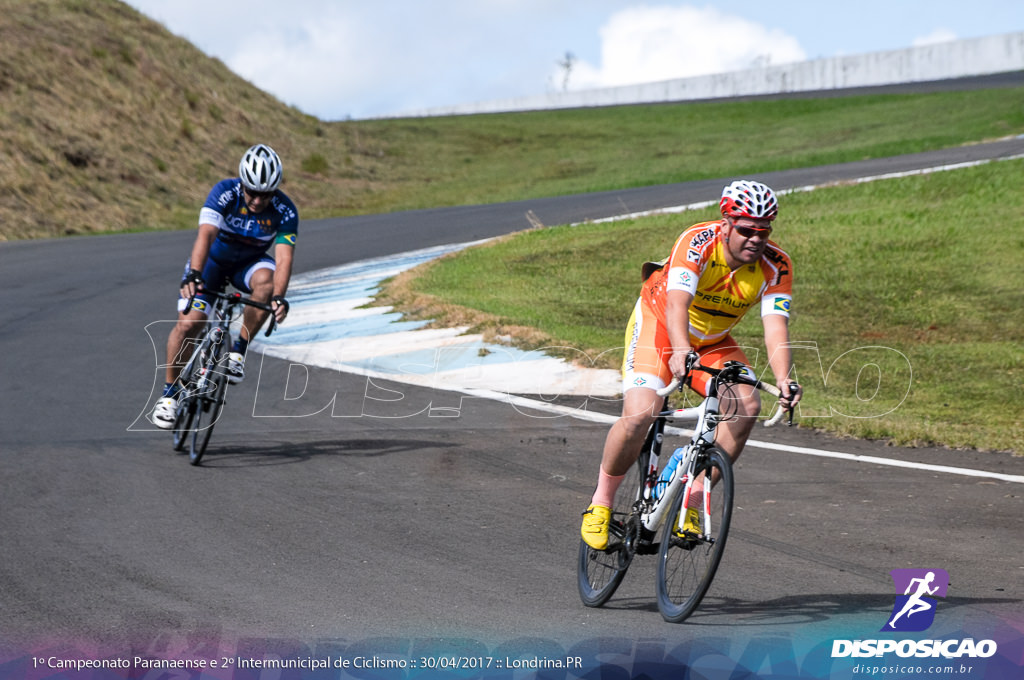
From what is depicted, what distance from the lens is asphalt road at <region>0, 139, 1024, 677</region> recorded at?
5195 mm

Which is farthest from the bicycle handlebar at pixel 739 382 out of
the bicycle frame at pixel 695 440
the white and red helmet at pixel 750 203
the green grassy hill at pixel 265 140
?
the green grassy hill at pixel 265 140

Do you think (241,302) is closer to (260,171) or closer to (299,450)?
(260,171)

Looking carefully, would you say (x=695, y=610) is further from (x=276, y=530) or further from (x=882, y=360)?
(x=882, y=360)

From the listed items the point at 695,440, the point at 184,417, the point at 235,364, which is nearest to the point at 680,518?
the point at 695,440

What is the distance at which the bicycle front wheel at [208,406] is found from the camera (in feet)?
28.0

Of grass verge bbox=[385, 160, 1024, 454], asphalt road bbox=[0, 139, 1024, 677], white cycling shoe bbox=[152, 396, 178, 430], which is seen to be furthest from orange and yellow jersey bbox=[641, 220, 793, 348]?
white cycling shoe bbox=[152, 396, 178, 430]

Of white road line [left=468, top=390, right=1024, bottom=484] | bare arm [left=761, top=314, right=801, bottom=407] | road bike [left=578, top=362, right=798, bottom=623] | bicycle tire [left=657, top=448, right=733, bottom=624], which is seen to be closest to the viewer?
bicycle tire [left=657, top=448, right=733, bottom=624]

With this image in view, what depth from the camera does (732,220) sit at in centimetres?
561

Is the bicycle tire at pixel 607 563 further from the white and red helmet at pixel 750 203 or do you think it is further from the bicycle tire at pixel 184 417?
the bicycle tire at pixel 184 417

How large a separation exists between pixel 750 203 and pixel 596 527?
5.71 feet

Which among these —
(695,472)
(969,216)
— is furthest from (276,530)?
(969,216)

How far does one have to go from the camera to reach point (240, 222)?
8867 millimetres

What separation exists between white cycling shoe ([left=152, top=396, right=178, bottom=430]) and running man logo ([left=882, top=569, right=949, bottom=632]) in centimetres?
543

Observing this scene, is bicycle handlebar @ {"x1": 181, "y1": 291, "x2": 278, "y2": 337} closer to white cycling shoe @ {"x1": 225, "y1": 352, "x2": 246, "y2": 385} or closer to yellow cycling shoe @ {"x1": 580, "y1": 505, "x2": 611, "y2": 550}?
white cycling shoe @ {"x1": 225, "y1": 352, "x2": 246, "y2": 385}
